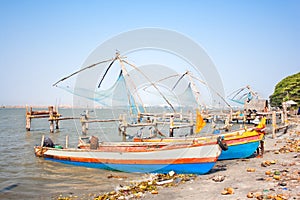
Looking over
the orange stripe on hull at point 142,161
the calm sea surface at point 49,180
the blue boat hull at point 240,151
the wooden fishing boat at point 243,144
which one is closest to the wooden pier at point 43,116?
the calm sea surface at point 49,180

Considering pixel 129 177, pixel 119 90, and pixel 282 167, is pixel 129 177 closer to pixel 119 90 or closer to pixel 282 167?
pixel 282 167

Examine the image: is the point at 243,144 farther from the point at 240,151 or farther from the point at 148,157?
the point at 148,157

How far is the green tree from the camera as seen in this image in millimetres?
38312

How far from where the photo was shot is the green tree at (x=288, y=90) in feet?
126

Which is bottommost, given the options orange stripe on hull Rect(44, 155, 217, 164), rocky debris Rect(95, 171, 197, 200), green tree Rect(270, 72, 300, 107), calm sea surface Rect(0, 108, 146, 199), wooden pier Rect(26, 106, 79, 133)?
calm sea surface Rect(0, 108, 146, 199)

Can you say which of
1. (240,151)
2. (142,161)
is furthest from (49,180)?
(240,151)

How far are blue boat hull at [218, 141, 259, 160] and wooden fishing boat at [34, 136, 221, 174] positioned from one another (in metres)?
2.06

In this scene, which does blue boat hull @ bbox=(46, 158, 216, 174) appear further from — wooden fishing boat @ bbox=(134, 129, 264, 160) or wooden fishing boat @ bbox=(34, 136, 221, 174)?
wooden fishing boat @ bbox=(134, 129, 264, 160)

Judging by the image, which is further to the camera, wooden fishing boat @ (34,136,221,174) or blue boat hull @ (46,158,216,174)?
blue boat hull @ (46,158,216,174)

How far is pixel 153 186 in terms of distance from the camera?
7.98 meters

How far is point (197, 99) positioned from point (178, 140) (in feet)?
44.8

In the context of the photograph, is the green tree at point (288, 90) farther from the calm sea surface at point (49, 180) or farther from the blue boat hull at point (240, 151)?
the calm sea surface at point (49, 180)

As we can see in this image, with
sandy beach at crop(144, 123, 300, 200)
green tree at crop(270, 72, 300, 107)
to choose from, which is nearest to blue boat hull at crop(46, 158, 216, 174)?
sandy beach at crop(144, 123, 300, 200)

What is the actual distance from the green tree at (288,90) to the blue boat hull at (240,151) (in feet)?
98.9
